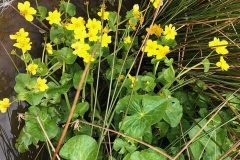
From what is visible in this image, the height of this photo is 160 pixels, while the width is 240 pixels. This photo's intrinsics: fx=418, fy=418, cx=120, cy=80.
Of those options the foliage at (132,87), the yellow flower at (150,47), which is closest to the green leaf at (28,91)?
the foliage at (132,87)

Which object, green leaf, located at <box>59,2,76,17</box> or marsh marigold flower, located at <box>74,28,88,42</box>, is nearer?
marsh marigold flower, located at <box>74,28,88,42</box>

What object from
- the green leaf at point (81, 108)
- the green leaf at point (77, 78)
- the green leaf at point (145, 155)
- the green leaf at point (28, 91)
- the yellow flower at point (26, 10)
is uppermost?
the yellow flower at point (26, 10)

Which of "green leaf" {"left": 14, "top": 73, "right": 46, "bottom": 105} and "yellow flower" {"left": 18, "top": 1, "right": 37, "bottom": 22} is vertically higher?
"yellow flower" {"left": 18, "top": 1, "right": 37, "bottom": 22}

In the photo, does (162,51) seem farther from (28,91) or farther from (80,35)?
(28,91)

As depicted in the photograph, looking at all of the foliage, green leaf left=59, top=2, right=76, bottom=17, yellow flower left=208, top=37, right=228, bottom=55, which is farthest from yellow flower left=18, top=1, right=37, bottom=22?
yellow flower left=208, top=37, right=228, bottom=55

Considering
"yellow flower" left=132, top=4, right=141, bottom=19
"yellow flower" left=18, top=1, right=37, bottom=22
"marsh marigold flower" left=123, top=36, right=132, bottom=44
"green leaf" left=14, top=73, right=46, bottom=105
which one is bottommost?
"green leaf" left=14, top=73, right=46, bottom=105

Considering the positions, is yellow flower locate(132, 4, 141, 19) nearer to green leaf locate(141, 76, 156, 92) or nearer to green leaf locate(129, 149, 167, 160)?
green leaf locate(141, 76, 156, 92)

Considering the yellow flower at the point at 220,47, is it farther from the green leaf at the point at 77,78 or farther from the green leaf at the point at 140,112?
the green leaf at the point at 77,78

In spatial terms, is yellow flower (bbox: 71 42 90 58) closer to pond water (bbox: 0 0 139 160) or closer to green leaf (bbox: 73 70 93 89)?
green leaf (bbox: 73 70 93 89)

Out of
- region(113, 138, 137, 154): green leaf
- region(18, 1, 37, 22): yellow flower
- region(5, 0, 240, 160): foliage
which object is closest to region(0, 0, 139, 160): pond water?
region(5, 0, 240, 160): foliage
